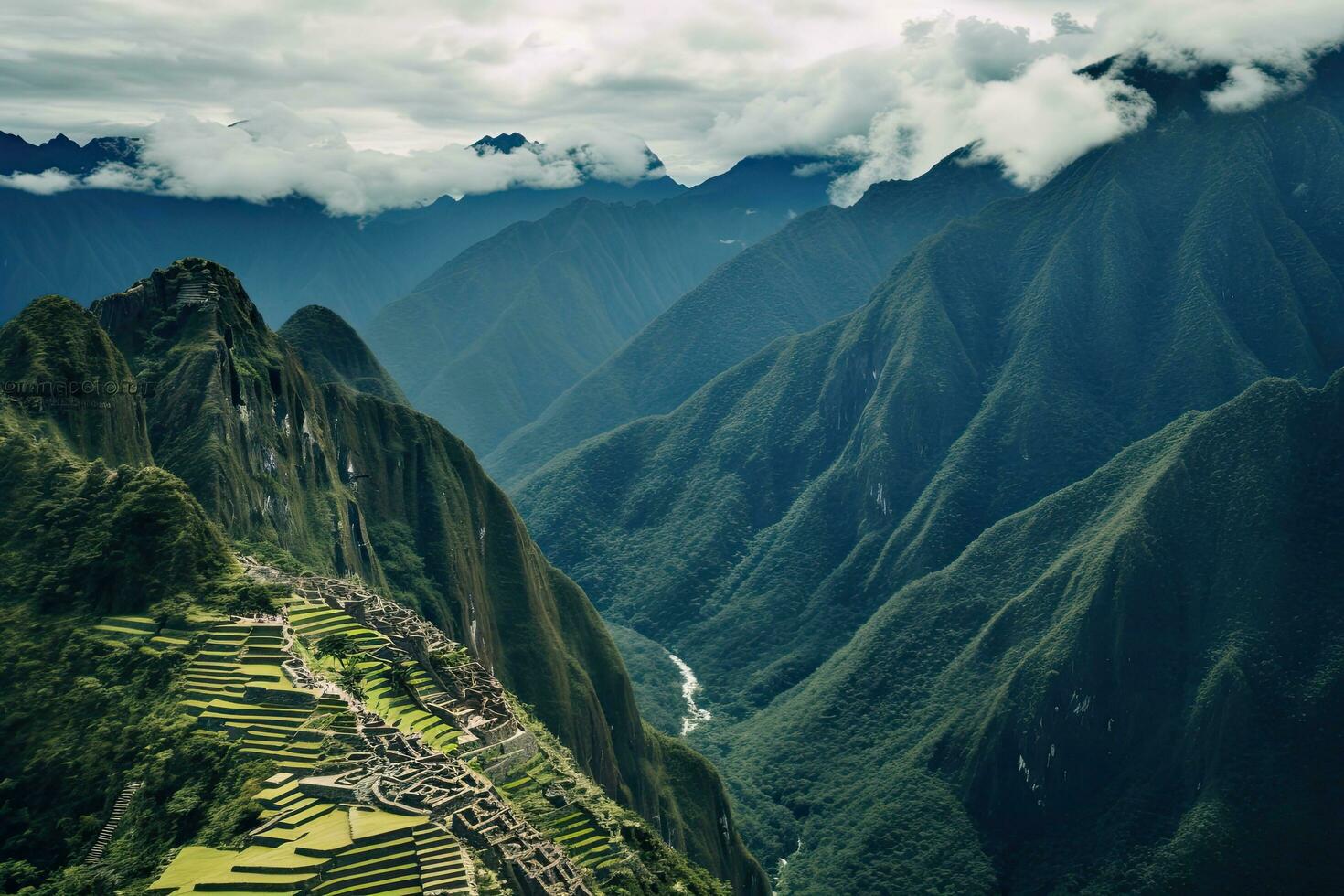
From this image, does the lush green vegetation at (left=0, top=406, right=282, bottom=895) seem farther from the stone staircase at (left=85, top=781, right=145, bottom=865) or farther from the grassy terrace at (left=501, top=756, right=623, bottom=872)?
the grassy terrace at (left=501, top=756, right=623, bottom=872)

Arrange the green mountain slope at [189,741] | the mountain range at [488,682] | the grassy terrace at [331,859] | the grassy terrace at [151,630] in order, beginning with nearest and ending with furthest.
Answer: the grassy terrace at [331,859], the green mountain slope at [189,741], the mountain range at [488,682], the grassy terrace at [151,630]

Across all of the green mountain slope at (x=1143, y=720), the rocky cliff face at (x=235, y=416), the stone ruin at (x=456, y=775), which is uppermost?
the rocky cliff face at (x=235, y=416)

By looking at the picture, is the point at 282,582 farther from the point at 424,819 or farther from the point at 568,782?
the point at 424,819

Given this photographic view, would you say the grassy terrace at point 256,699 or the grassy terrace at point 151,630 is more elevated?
the grassy terrace at point 151,630

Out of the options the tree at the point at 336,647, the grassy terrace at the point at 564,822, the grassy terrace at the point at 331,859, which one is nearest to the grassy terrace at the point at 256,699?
the tree at the point at 336,647

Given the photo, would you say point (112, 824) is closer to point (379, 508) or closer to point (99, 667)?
point (99, 667)

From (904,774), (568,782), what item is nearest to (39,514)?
(568,782)

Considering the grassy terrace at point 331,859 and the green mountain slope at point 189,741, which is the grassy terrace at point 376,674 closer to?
the green mountain slope at point 189,741
